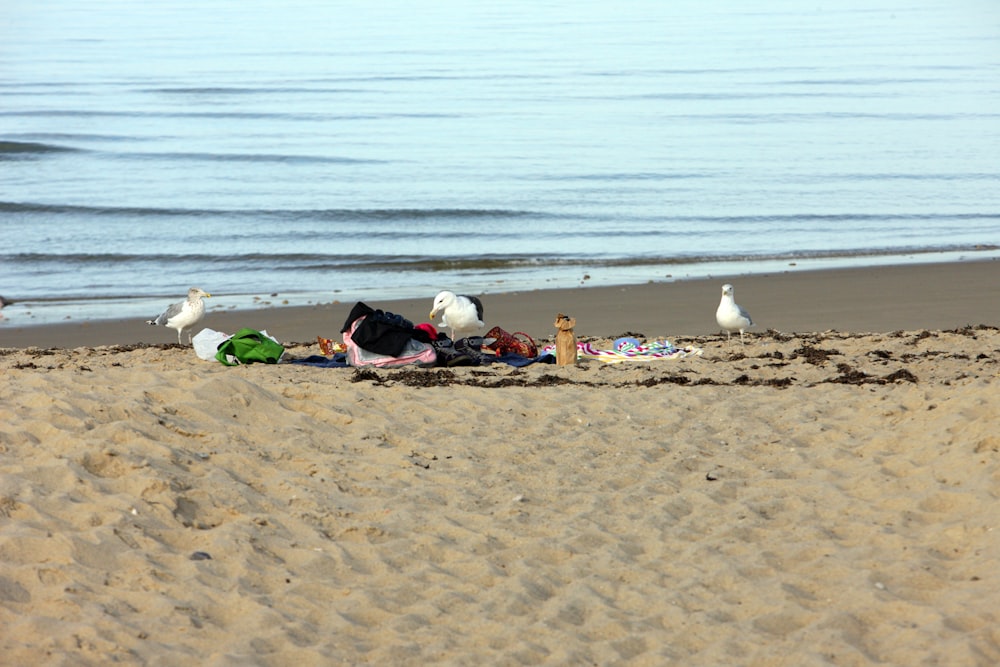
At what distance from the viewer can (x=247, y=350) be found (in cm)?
885

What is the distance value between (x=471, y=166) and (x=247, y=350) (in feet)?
51.4

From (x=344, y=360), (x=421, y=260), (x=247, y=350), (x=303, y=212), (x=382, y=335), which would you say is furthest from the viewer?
(x=303, y=212)

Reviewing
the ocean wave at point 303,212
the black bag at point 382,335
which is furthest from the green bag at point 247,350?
the ocean wave at point 303,212

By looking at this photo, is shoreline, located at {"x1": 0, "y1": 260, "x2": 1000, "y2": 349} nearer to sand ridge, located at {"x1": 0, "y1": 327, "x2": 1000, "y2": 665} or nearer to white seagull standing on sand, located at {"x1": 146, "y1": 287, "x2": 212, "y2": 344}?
white seagull standing on sand, located at {"x1": 146, "y1": 287, "x2": 212, "y2": 344}

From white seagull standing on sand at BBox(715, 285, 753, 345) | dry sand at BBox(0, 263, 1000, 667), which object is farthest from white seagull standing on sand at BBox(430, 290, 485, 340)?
white seagull standing on sand at BBox(715, 285, 753, 345)

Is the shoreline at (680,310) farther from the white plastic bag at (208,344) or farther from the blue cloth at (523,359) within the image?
the blue cloth at (523,359)

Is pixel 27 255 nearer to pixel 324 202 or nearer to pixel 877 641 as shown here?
pixel 324 202

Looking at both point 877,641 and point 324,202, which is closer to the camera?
point 877,641

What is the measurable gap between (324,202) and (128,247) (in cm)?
441

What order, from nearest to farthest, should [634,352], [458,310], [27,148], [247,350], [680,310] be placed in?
1. [247,350]
2. [634,352]
3. [458,310]
4. [680,310]
5. [27,148]

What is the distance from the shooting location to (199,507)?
5.16 metres

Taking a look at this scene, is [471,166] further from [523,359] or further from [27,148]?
[523,359]

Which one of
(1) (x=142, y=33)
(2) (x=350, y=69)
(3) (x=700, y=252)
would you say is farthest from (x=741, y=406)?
(1) (x=142, y=33)

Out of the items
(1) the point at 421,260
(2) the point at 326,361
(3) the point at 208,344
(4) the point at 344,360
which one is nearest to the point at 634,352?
(4) the point at 344,360
